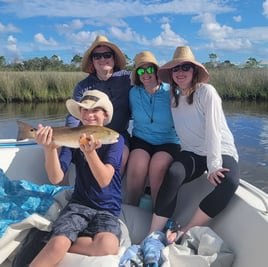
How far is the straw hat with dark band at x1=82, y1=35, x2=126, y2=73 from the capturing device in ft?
11.6

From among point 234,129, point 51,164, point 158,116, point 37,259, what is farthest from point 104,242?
point 234,129

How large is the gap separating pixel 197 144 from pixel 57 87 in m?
15.3

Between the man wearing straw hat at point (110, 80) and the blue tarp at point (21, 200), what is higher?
the man wearing straw hat at point (110, 80)

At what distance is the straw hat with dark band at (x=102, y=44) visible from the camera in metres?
3.55

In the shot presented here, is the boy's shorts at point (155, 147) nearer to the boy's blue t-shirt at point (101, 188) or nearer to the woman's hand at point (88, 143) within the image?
the boy's blue t-shirt at point (101, 188)

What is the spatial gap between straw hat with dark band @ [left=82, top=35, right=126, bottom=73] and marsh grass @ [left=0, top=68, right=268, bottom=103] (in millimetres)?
14102

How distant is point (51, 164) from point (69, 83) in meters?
15.5

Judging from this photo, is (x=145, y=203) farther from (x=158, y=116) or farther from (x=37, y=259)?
(x=37, y=259)

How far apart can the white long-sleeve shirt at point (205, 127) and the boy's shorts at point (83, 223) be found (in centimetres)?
79

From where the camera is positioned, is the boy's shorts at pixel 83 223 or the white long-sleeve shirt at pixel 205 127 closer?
the boy's shorts at pixel 83 223

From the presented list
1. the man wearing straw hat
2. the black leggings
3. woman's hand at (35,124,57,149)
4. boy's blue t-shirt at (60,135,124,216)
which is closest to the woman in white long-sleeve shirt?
the black leggings

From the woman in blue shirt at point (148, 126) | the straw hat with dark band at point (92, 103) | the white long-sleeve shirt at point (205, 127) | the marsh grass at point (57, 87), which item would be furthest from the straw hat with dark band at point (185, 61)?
the marsh grass at point (57, 87)

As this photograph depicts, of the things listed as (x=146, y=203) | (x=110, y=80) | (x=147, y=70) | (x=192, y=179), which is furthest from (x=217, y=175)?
(x=110, y=80)

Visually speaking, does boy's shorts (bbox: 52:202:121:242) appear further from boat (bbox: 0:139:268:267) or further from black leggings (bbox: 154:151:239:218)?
black leggings (bbox: 154:151:239:218)
